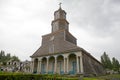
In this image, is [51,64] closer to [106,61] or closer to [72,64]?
[72,64]

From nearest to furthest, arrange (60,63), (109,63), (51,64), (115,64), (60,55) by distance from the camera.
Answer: (60,55) → (60,63) → (51,64) → (109,63) → (115,64)

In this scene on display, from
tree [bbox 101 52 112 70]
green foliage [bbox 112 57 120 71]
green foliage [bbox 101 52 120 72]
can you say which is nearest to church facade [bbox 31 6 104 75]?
tree [bbox 101 52 112 70]

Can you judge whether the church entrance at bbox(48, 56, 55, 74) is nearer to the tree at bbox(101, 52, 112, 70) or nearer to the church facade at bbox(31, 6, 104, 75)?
the church facade at bbox(31, 6, 104, 75)

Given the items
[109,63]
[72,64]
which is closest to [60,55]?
[72,64]

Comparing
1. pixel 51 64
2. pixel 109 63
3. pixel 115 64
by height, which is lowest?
pixel 115 64

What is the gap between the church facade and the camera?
90.6 feet

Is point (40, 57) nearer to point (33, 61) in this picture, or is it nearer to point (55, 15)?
point (33, 61)

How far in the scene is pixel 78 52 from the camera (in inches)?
1062

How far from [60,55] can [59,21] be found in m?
10.5

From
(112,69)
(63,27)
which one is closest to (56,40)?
(63,27)

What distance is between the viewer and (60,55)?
3014 cm

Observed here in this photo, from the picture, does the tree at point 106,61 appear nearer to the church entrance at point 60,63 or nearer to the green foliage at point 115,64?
the green foliage at point 115,64

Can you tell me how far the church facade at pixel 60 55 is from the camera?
27.6 m

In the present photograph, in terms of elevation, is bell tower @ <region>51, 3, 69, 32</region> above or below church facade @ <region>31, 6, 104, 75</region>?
above
